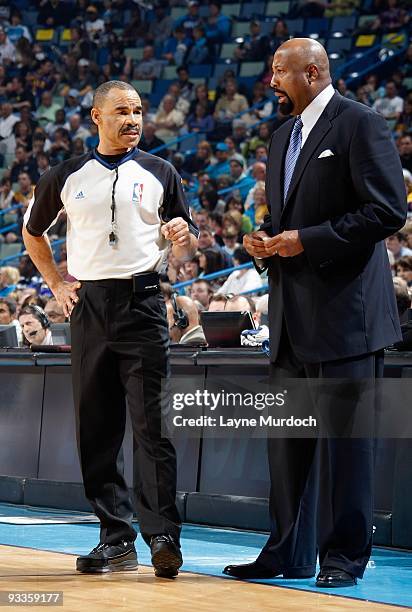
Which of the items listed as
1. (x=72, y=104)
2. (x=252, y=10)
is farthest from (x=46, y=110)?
(x=252, y=10)

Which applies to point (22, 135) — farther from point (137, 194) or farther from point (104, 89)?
point (137, 194)

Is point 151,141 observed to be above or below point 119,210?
above

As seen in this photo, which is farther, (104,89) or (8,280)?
(8,280)

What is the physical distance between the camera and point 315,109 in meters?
4.29

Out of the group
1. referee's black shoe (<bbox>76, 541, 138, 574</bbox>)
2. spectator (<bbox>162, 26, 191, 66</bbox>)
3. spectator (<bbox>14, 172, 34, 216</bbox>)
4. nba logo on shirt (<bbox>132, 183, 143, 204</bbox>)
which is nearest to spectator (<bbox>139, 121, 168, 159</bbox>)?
spectator (<bbox>14, 172, 34, 216</bbox>)

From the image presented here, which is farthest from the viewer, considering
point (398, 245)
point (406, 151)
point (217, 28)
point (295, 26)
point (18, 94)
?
point (18, 94)

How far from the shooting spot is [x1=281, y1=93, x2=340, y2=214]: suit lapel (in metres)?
4.23

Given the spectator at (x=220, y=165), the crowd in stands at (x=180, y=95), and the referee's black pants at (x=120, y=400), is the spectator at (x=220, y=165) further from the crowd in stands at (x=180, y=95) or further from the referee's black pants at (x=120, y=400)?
the referee's black pants at (x=120, y=400)

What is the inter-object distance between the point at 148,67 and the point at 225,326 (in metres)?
12.3

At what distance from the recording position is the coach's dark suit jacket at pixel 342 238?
4066mm

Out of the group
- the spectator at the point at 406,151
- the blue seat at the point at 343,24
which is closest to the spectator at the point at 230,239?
the spectator at the point at 406,151

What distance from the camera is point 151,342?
14.4ft

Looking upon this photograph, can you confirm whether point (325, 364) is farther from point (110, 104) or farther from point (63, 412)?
point (63, 412)

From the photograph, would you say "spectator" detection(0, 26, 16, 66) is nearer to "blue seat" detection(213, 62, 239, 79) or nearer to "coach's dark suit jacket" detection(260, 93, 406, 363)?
"blue seat" detection(213, 62, 239, 79)
